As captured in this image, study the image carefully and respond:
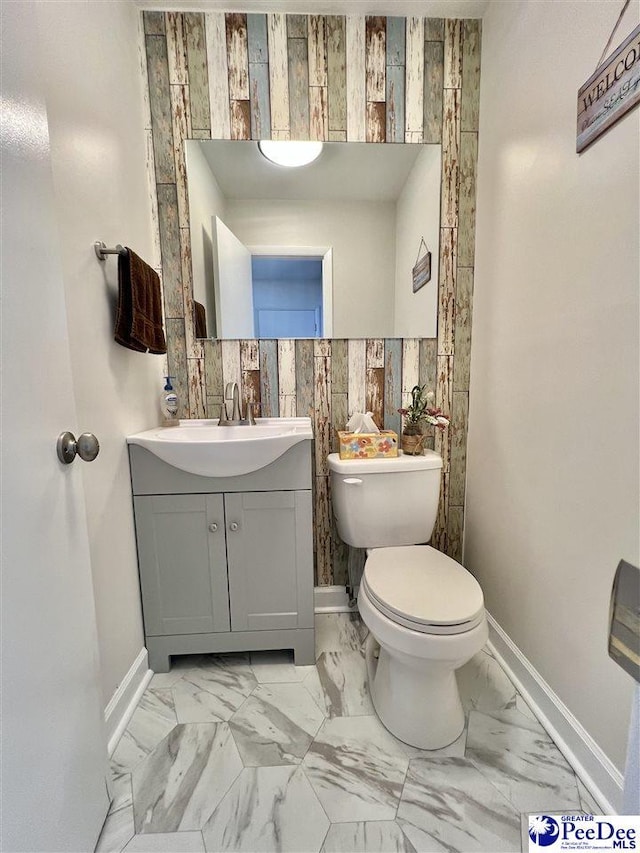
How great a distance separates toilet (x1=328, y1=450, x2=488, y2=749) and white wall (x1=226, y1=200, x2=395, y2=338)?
0.62 meters

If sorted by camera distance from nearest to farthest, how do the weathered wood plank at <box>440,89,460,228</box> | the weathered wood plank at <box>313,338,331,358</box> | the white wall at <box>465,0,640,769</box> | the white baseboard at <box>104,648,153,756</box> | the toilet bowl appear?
the white wall at <box>465,0,640,769</box> < the toilet bowl < the white baseboard at <box>104,648,153,756</box> < the weathered wood plank at <box>440,89,460,228</box> < the weathered wood plank at <box>313,338,331,358</box>

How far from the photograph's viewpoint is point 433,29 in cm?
143

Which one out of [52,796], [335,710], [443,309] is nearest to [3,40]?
[52,796]

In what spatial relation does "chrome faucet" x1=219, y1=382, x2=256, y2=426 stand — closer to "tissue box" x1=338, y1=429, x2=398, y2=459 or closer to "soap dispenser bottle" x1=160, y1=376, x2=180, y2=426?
"soap dispenser bottle" x1=160, y1=376, x2=180, y2=426

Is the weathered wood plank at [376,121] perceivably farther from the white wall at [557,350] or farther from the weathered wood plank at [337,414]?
the weathered wood plank at [337,414]

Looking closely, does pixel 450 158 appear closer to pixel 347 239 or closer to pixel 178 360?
pixel 347 239

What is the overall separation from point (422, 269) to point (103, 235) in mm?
1207

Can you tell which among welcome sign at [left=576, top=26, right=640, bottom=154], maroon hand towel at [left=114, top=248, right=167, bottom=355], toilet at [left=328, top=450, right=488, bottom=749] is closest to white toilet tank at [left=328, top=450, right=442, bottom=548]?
toilet at [left=328, top=450, right=488, bottom=749]

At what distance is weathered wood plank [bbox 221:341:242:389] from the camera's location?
5.14 feet

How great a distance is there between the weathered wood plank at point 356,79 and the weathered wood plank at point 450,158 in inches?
13.4

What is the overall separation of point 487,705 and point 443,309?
149 centimetres

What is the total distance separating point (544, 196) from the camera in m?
1.10

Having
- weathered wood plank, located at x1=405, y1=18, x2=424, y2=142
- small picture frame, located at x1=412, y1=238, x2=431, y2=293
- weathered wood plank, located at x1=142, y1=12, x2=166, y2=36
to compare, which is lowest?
small picture frame, located at x1=412, y1=238, x2=431, y2=293

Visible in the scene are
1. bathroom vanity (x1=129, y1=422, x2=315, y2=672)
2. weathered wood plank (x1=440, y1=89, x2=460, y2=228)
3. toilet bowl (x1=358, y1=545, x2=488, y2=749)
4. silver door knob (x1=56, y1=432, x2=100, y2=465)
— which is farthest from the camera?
weathered wood plank (x1=440, y1=89, x2=460, y2=228)
